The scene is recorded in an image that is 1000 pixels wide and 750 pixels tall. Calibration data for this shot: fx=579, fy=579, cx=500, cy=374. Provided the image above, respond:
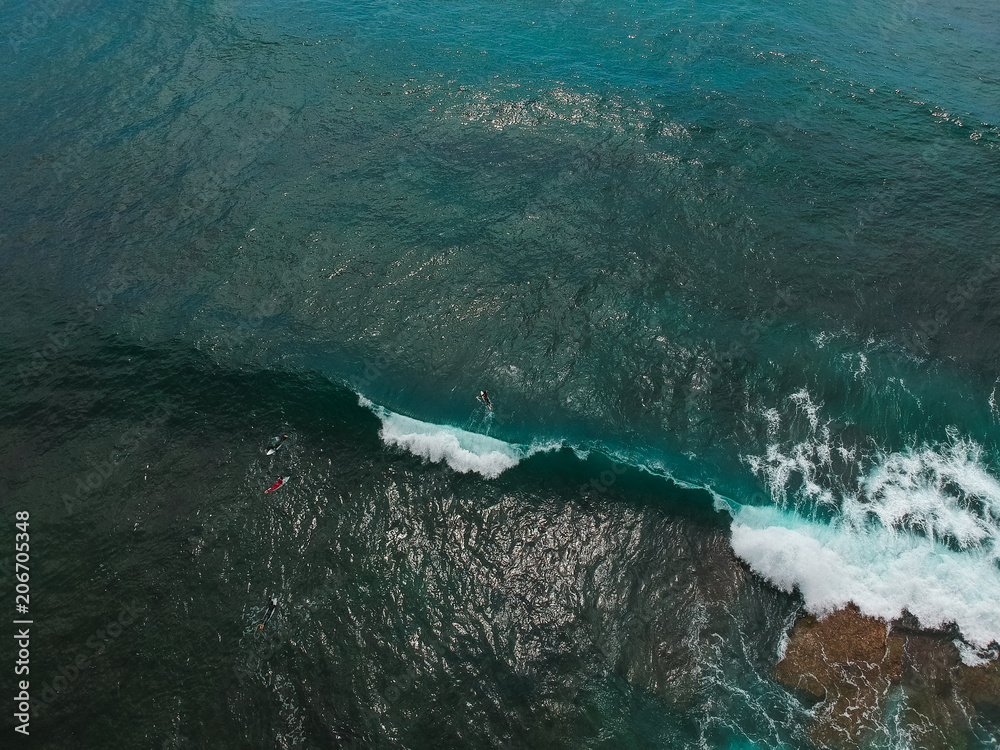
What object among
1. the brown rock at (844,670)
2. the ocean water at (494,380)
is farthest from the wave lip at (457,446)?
the brown rock at (844,670)

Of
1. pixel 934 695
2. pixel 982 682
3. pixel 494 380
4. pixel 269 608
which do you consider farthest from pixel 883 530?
pixel 269 608

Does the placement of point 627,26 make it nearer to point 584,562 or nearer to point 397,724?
point 584,562

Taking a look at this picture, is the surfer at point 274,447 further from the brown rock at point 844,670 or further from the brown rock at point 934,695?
the brown rock at point 934,695

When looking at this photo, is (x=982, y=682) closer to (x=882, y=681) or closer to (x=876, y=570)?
(x=882, y=681)

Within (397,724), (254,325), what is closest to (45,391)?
(254,325)

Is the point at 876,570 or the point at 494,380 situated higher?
the point at 494,380

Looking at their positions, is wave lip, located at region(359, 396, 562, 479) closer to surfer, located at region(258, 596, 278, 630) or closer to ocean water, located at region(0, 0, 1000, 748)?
ocean water, located at region(0, 0, 1000, 748)

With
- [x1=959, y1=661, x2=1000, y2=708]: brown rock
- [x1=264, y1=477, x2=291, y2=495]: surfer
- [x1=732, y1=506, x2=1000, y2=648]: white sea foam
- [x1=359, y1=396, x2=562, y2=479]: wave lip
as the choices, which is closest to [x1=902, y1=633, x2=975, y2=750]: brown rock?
[x1=959, y1=661, x2=1000, y2=708]: brown rock
